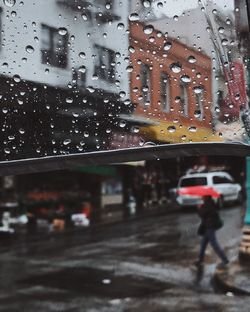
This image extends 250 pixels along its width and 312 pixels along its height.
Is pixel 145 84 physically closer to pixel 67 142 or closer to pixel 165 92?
pixel 165 92

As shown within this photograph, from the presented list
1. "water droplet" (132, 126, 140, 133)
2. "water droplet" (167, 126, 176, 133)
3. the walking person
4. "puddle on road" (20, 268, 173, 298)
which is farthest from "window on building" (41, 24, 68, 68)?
the walking person

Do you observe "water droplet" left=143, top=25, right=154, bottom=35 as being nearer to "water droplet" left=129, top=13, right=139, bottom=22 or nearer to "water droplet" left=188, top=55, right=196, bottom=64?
"water droplet" left=129, top=13, right=139, bottom=22

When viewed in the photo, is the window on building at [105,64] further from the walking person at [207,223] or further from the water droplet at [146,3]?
the walking person at [207,223]

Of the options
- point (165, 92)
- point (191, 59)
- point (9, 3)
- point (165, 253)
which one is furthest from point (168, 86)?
point (165, 253)

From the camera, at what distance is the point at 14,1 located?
1.81 m

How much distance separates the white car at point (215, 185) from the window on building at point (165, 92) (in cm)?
1832

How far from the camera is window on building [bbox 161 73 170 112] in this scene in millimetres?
1837

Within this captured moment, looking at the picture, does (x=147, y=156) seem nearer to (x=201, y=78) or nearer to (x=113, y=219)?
(x=201, y=78)

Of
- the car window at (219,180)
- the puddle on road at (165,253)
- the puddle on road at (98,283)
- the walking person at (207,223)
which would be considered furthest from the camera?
the car window at (219,180)

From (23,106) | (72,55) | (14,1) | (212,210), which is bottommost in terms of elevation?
(212,210)

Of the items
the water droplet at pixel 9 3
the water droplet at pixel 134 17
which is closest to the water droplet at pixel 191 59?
the water droplet at pixel 134 17

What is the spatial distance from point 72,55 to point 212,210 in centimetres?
963

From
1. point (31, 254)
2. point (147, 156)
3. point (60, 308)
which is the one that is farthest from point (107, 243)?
point (147, 156)

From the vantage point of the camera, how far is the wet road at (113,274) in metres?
7.64
